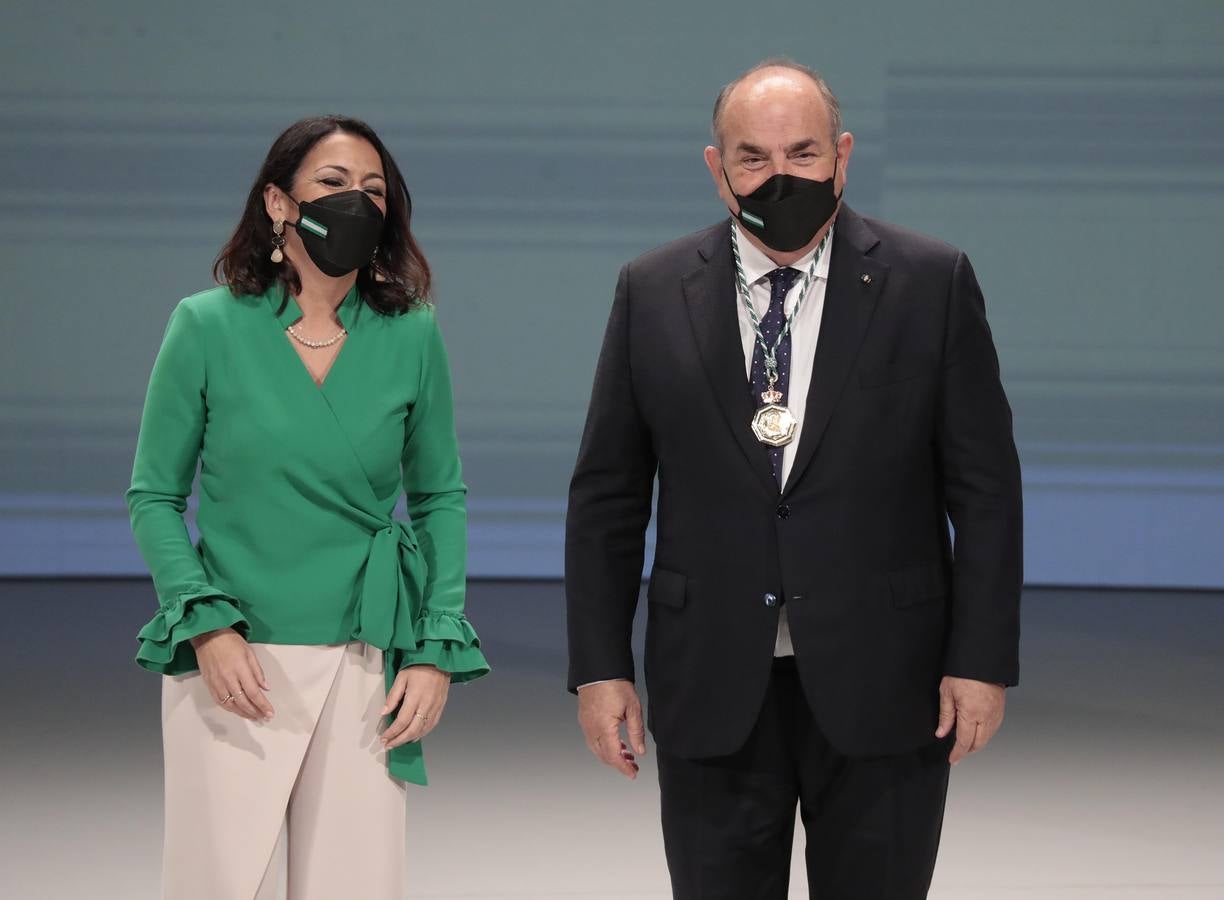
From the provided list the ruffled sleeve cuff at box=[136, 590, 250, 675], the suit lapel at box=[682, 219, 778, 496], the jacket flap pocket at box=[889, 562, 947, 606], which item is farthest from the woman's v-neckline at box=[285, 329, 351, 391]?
the jacket flap pocket at box=[889, 562, 947, 606]

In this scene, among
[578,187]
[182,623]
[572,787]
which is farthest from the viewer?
[578,187]

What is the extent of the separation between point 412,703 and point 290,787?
0.18 metres

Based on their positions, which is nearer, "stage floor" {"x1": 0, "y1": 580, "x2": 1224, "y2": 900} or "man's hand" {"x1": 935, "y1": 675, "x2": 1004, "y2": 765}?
"man's hand" {"x1": 935, "y1": 675, "x2": 1004, "y2": 765}

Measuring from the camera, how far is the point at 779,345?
195cm

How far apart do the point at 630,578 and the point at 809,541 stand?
0.88ft

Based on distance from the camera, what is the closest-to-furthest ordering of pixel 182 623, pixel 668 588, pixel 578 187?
pixel 182 623, pixel 668 588, pixel 578 187

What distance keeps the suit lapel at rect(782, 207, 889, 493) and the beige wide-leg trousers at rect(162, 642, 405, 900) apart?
615 millimetres

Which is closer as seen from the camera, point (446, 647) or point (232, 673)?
point (232, 673)

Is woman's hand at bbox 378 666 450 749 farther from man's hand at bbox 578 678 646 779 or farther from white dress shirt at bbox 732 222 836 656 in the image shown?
white dress shirt at bbox 732 222 836 656

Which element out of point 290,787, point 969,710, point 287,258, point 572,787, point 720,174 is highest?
point 720,174

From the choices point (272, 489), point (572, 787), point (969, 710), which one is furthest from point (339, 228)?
point (572, 787)

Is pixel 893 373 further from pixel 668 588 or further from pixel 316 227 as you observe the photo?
pixel 316 227

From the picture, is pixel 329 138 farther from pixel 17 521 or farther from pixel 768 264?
pixel 17 521

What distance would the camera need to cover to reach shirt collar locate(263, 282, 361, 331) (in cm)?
203
